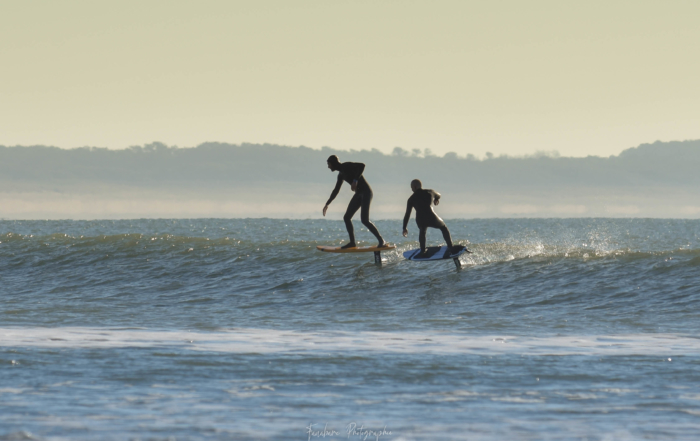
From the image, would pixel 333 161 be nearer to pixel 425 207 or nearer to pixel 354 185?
pixel 354 185

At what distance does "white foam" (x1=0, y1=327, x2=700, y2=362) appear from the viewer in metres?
9.63

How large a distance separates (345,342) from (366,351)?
900 mm

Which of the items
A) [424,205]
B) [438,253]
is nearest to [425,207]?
[424,205]

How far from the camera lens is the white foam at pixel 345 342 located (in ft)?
31.6

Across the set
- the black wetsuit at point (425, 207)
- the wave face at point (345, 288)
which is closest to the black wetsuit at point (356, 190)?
the black wetsuit at point (425, 207)

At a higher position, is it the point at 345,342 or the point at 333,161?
the point at 333,161

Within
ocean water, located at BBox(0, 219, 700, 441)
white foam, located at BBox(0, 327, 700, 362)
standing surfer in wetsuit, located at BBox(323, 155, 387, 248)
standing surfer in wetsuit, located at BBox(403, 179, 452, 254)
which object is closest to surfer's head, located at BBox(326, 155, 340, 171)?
standing surfer in wetsuit, located at BBox(323, 155, 387, 248)

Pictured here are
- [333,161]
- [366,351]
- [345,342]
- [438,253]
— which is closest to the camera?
[366,351]

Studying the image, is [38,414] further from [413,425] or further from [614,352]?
[614,352]

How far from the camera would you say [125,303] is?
1644 centimetres

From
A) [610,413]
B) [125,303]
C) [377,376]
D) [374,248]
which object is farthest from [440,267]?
[610,413]

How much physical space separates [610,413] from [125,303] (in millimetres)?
12223

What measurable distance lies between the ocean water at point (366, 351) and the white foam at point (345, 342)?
0.14 feet

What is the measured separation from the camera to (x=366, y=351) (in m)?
9.55
